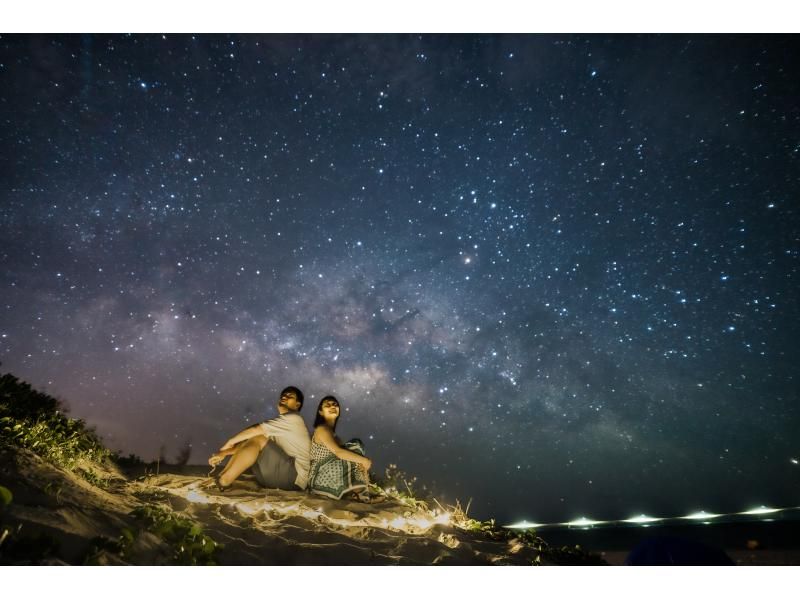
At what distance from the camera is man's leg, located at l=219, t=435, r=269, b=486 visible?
461cm

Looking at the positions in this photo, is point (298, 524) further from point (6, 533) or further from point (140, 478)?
point (140, 478)

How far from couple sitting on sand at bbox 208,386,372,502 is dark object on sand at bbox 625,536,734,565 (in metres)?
3.14

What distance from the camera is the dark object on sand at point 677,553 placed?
7.36 feet

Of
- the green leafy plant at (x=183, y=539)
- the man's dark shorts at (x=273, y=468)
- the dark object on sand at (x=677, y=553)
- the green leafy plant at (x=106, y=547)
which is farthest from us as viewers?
the man's dark shorts at (x=273, y=468)

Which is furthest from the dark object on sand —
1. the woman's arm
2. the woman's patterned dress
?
the woman's patterned dress

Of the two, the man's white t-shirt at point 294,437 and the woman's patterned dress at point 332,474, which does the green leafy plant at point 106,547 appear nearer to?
the man's white t-shirt at point 294,437

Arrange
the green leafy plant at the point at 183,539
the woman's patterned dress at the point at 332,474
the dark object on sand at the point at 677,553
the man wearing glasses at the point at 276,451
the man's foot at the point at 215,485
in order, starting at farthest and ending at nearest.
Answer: the woman's patterned dress at the point at 332,474 → the man wearing glasses at the point at 276,451 → the man's foot at the point at 215,485 → the green leafy plant at the point at 183,539 → the dark object on sand at the point at 677,553

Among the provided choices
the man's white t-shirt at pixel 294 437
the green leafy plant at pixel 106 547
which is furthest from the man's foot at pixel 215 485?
the green leafy plant at pixel 106 547

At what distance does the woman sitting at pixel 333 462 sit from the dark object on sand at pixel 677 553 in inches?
123

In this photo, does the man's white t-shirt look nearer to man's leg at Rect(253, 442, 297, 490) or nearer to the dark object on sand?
man's leg at Rect(253, 442, 297, 490)

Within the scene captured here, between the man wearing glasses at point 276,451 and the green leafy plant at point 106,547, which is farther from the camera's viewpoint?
the man wearing glasses at point 276,451

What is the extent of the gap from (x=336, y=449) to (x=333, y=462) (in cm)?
44
